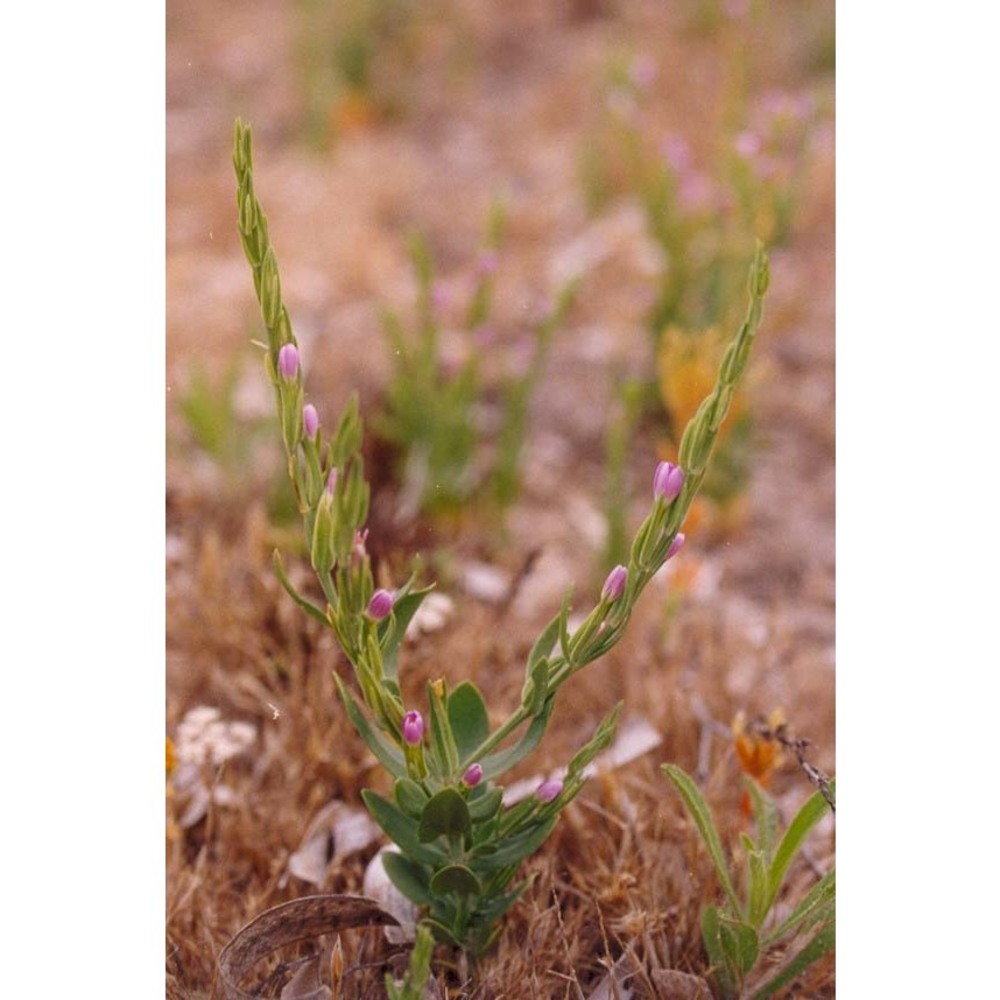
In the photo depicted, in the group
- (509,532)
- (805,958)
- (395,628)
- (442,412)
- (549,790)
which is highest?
(442,412)

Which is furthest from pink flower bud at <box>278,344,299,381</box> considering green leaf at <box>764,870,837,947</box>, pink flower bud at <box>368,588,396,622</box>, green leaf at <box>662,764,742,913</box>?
green leaf at <box>764,870,837,947</box>

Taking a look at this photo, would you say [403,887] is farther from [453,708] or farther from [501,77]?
[501,77]

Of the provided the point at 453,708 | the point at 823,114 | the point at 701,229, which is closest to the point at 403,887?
the point at 453,708

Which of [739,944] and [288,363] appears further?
[739,944]

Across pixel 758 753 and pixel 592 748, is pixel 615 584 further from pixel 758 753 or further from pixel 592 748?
pixel 758 753

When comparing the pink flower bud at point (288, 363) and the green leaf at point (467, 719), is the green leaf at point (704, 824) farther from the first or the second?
the pink flower bud at point (288, 363)

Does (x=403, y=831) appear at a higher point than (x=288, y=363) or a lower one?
lower

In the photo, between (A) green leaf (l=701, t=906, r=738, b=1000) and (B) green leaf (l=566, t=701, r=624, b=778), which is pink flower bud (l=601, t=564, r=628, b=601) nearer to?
(B) green leaf (l=566, t=701, r=624, b=778)

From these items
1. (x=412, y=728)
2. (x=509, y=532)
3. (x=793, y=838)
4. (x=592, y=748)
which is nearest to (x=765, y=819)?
(x=793, y=838)
